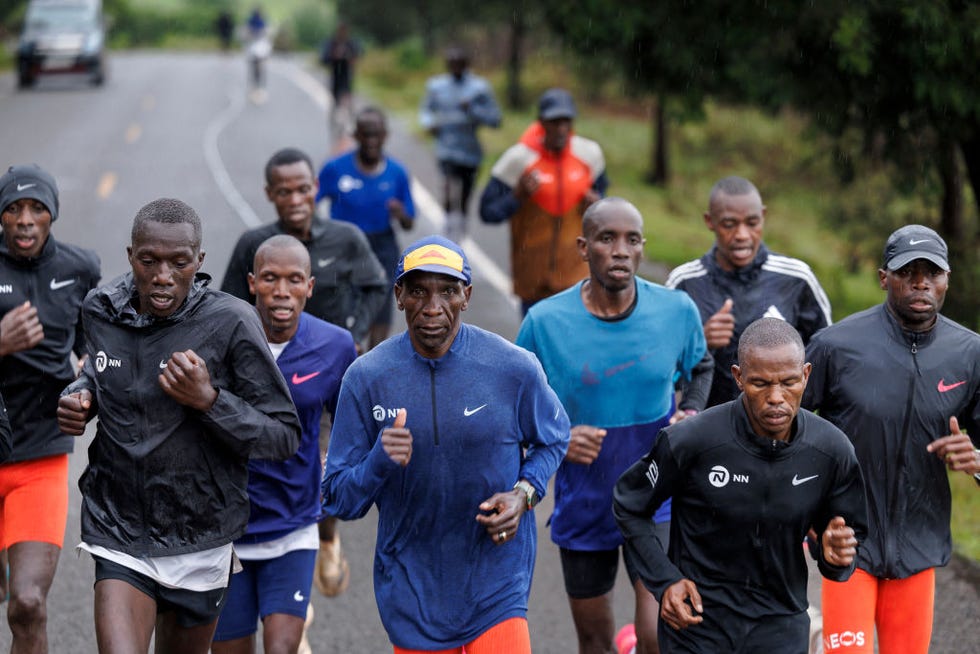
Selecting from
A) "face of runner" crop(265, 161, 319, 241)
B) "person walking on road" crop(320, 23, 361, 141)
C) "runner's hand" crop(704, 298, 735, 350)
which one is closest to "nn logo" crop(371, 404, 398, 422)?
"runner's hand" crop(704, 298, 735, 350)

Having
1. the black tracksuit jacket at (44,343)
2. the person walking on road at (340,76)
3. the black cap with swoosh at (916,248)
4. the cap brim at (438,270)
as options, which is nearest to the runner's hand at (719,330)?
the black cap with swoosh at (916,248)

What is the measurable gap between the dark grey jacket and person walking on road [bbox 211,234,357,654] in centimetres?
76

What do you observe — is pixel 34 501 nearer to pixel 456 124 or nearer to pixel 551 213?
pixel 551 213

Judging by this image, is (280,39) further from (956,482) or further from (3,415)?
(3,415)

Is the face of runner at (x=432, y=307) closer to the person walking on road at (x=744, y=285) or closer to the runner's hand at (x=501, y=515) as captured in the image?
the runner's hand at (x=501, y=515)

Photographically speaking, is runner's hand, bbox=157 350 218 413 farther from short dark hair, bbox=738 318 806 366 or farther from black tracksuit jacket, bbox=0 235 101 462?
short dark hair, bbox=738 318 806 366

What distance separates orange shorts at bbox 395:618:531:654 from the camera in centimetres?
548

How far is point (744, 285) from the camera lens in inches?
306

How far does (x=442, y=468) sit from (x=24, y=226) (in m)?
2.78

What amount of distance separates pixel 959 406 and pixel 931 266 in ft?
1.99

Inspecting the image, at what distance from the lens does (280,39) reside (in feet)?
220

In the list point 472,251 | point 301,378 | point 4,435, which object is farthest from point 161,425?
point 472,251

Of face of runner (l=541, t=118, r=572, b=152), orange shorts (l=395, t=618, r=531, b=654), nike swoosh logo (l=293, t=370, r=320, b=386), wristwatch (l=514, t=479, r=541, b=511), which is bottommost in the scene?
orange shorts (l=395, t=618, r=531, b=654)

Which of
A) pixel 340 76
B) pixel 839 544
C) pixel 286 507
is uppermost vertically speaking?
pixel 340 76
